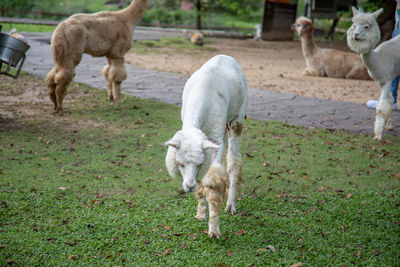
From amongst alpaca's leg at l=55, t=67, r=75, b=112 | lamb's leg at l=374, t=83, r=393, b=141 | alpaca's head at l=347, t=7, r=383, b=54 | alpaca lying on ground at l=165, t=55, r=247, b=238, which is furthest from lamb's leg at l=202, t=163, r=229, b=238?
alpaca's leg at l=55, t=67, r=75, b=112

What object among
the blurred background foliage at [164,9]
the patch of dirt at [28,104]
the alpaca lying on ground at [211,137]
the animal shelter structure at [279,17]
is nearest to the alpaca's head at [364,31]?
the alpaca lying on ground at [211,137]

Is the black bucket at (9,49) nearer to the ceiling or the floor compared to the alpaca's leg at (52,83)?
nearer to the ceiling

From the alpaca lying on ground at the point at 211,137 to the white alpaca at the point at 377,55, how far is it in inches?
110

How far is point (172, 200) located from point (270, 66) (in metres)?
9.66

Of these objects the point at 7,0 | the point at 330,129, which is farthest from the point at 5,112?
the point at 7,0

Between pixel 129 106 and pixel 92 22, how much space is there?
5.47 ft

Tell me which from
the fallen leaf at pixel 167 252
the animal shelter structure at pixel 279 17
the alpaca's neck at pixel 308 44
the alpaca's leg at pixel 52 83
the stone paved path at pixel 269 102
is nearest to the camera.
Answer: the fallen leaf at pixel 167 252

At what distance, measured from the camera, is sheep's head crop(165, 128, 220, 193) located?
107 inches

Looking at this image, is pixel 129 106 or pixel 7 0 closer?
pixel 129 106

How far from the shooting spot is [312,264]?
3.16 metres

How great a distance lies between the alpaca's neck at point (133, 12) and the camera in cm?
758

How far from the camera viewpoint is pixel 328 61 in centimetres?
1123

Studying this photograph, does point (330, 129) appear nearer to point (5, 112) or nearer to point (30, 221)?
point (30, 221)

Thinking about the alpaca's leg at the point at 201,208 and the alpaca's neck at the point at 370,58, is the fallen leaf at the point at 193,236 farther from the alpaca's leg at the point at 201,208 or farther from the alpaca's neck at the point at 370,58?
the alpaca's neck at the point at 370,58
